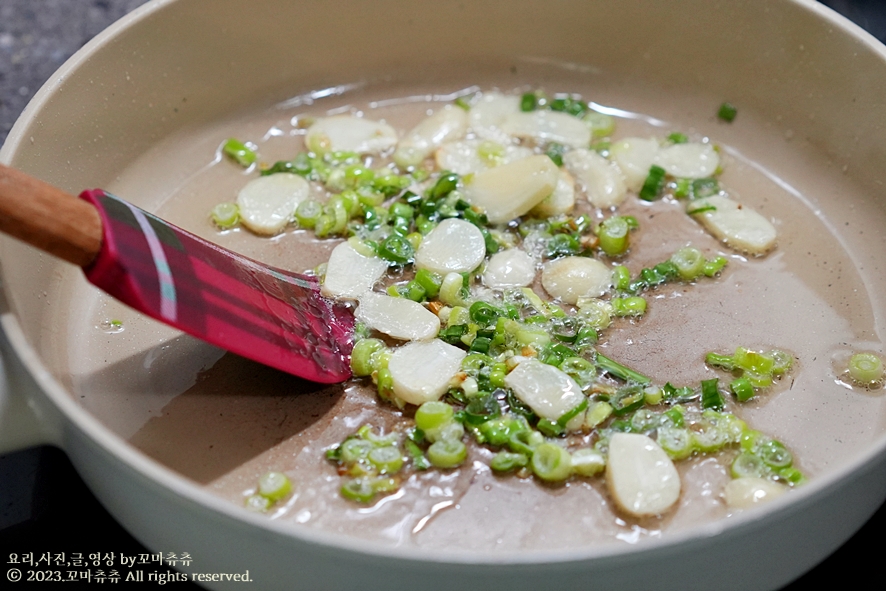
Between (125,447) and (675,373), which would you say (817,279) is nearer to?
(675,373)

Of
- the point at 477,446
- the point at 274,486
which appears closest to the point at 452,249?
the point at 477,446

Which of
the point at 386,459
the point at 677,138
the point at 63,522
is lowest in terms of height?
the point at 63,522

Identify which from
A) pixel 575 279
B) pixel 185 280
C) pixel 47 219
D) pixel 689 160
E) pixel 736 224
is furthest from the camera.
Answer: pixel 689 160

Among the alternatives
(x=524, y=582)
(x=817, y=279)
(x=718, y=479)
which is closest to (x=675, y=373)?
(x=718, y=479)

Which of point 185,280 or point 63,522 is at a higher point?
point 185,280

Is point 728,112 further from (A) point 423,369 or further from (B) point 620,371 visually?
(A) point 423,369

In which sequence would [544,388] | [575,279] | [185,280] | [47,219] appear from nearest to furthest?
[47,219] → [185,280] → [544,388] → [575,279]
